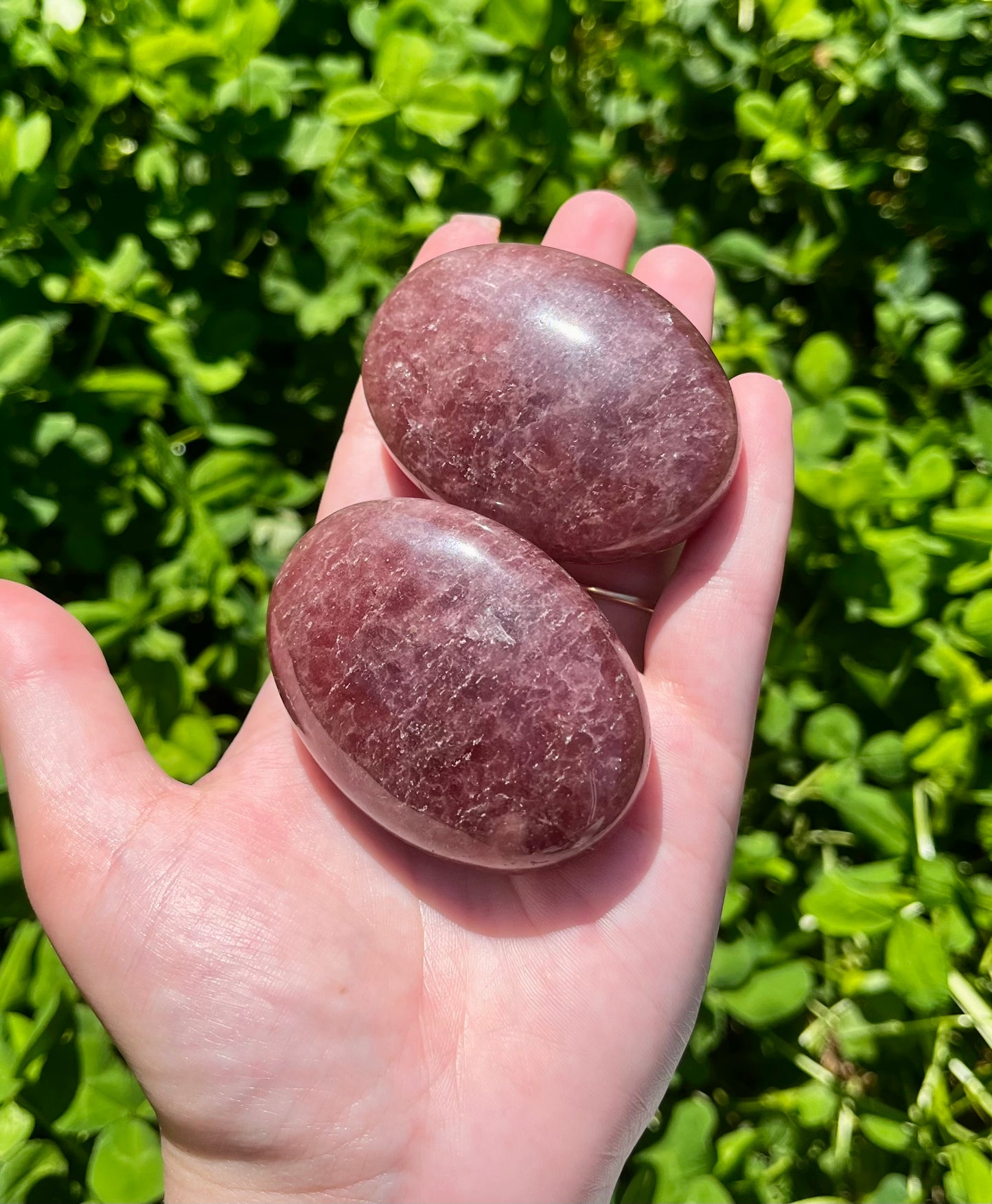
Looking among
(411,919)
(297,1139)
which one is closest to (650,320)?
(411,919)

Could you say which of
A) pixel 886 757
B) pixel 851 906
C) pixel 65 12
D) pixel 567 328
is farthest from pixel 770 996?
pixel 65 12

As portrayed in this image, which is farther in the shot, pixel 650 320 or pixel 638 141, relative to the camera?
pixel 638 141

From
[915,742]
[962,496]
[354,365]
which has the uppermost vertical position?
[354,365]

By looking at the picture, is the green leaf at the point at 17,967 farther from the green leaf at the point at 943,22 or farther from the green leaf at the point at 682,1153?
the green leaf at the point at 943,22

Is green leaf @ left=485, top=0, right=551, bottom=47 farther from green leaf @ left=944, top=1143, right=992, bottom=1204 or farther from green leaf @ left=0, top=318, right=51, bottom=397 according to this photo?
green leaf @ left=944, top=1143, right=992, bottom=1204

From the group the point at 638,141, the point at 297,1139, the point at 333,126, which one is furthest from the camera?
the point at 638,141

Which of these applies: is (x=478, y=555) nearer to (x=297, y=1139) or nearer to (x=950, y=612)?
(x=297, y=1139)

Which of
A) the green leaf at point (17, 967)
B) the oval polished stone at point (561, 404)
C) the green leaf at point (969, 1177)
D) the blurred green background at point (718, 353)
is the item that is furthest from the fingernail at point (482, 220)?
the green leaf at point (969, 1177)
